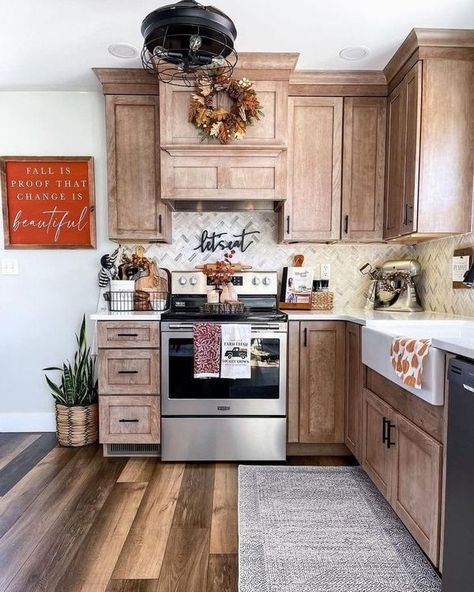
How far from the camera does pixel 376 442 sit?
1897mm

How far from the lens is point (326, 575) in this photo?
146cm

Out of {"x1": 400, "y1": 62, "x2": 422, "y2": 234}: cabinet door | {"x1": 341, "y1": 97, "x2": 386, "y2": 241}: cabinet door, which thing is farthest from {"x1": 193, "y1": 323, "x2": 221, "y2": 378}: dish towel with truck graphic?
{"x1": 400, "y1": 62, "x2": 422, "y2": 234}: cabinet door

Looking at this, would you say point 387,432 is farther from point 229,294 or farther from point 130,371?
point 130,371

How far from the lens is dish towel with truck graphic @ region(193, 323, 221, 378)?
2268mm

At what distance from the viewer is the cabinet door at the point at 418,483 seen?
4.39 feet

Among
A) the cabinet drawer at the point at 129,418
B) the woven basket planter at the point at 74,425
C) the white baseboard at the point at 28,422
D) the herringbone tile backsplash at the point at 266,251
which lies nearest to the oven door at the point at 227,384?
the cabinet drawer at the point at 129,418

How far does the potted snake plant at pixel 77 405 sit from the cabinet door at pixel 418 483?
194 centimetres

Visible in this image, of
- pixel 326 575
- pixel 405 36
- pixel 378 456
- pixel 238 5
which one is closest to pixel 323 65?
pixel 405 36

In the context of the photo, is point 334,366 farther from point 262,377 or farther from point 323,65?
point 323,65

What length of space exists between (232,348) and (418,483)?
1164 mm

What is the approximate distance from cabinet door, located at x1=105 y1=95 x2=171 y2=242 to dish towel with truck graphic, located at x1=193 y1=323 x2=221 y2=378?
2.55ft

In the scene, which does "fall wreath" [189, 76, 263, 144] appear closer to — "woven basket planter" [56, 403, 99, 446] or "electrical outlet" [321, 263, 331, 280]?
"electrical outlet" [321, 263, 331, 280]

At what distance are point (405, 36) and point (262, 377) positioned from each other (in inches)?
83.1

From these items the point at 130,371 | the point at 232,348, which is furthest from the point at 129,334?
the point at 232,348
